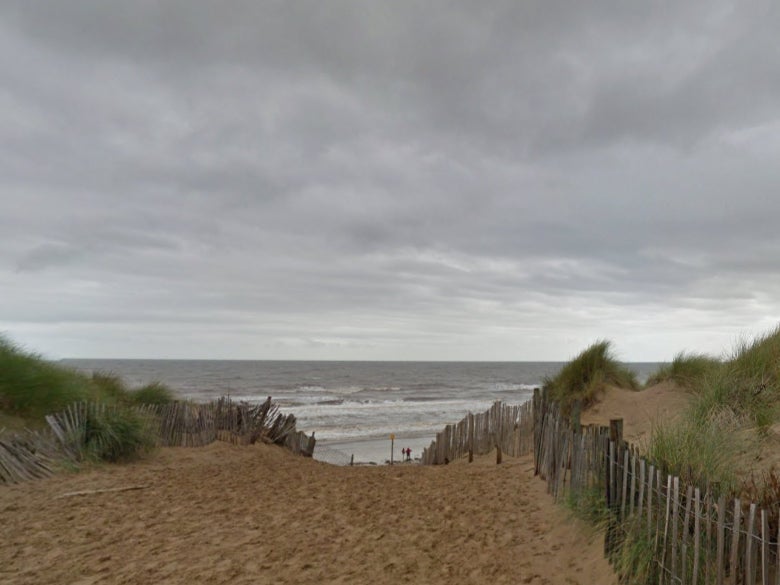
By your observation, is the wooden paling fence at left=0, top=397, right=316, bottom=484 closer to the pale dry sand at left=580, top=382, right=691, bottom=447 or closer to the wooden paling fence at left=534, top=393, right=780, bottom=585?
the pale dry sand at left=580, top=382, right=691, bottom=447

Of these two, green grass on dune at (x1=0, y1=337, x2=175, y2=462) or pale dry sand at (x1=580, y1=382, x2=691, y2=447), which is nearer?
green grass on dune at (x1=0, y1=337, x2=175, y2=462)

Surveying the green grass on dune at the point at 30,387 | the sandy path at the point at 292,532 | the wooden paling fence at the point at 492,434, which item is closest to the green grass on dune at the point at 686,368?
the wooden paling fence at the point at 492,434

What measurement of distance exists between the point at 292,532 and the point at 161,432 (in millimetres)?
7996

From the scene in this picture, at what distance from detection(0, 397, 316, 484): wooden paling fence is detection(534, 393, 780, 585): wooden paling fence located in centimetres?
800

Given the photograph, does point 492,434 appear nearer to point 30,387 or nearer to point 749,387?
point 749,387

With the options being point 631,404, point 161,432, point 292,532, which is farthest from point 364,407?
point 292,532

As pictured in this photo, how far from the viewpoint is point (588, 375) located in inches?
534

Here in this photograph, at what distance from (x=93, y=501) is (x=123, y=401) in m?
7.19

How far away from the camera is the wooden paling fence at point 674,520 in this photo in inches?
125

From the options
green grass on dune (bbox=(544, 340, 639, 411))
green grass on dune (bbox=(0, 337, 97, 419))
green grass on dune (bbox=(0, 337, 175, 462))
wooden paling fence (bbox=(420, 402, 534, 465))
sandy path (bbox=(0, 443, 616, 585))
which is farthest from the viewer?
green grass on dune (bbox=(544, 340, 639, 411))

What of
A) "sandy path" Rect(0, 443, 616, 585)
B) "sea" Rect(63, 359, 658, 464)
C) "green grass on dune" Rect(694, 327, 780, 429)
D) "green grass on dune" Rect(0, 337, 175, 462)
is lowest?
"sea" Rect(63, 359, 658, 464)

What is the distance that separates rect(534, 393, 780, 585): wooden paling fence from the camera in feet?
10.4

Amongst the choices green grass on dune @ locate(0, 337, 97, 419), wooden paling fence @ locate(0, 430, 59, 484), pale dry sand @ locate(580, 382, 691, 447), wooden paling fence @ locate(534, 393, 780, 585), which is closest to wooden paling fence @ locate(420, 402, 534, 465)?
pale dry sand @ locate(580, 382, 691, 447)

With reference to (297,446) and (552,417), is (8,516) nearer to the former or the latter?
(552,417)
